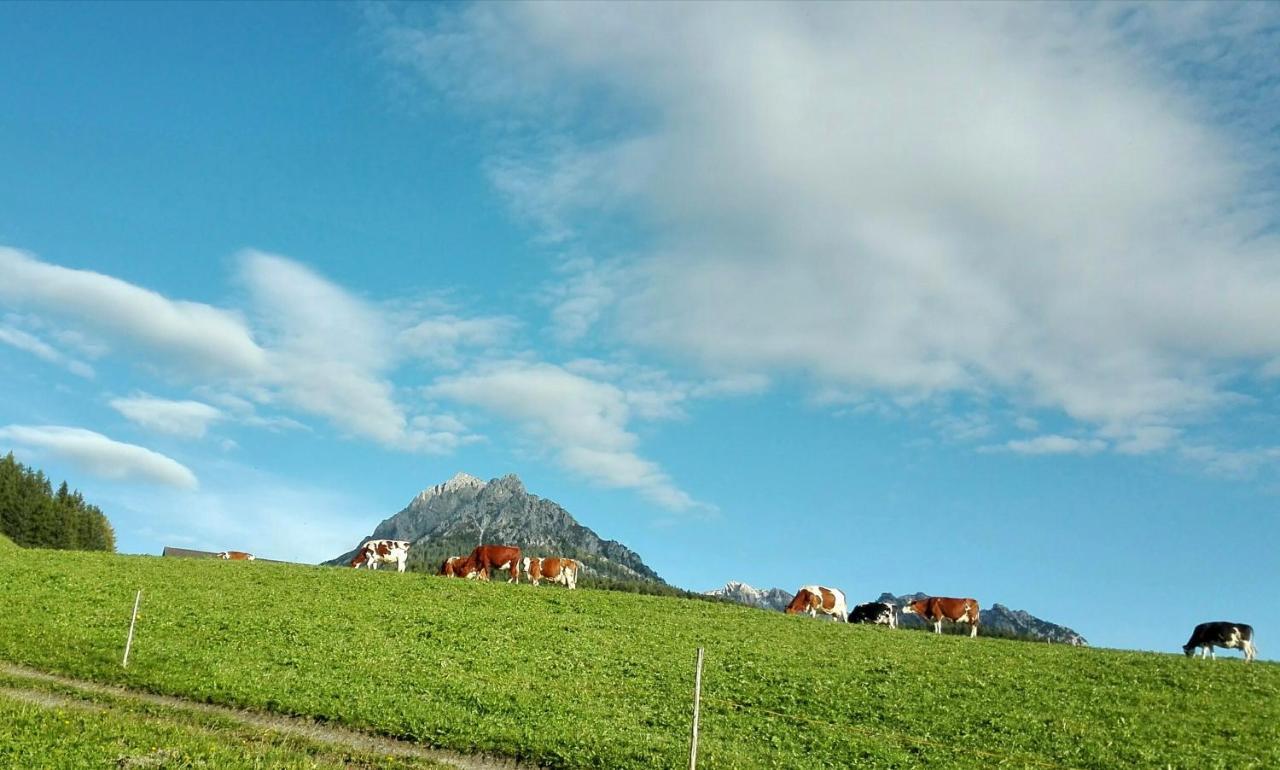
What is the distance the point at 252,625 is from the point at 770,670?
67.4ft

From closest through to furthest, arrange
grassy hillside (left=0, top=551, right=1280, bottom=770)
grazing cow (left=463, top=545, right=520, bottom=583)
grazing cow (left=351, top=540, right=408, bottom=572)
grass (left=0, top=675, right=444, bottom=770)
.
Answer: grass (left=0, top=675, right=444, bottom=770), grassy hillside (left=0, top=551, right=1280, bottom=770), grazing cow (left=463, top=545, right=520, bottom=583), grazing cow (left=351, top=540, right=408, bottom=572)

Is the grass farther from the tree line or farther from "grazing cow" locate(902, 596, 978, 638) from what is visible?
the tree line

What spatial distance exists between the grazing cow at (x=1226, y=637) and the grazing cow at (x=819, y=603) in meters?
21.3

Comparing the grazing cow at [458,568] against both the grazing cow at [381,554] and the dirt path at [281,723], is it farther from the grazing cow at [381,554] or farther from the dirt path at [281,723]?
the dirt path at [281,723]

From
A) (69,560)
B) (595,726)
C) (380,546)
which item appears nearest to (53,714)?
(595,726)

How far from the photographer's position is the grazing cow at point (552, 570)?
54.3 meters

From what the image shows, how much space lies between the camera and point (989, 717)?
27.2m

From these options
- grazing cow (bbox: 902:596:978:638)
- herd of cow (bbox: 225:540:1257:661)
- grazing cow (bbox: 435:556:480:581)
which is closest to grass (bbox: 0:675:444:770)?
herd of cow (bbox: 225:540:1257:661)

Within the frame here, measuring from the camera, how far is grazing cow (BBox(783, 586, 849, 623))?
58469 millimetres

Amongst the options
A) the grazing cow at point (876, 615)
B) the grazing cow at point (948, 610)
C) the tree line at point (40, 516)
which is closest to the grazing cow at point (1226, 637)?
the grazing cow at point (948, 610)

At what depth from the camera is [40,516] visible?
122 meters

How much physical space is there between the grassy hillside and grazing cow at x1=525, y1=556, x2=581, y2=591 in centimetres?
805

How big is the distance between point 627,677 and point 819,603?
99.9ft

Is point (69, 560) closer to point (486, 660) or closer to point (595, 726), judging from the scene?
point (486, 660)
